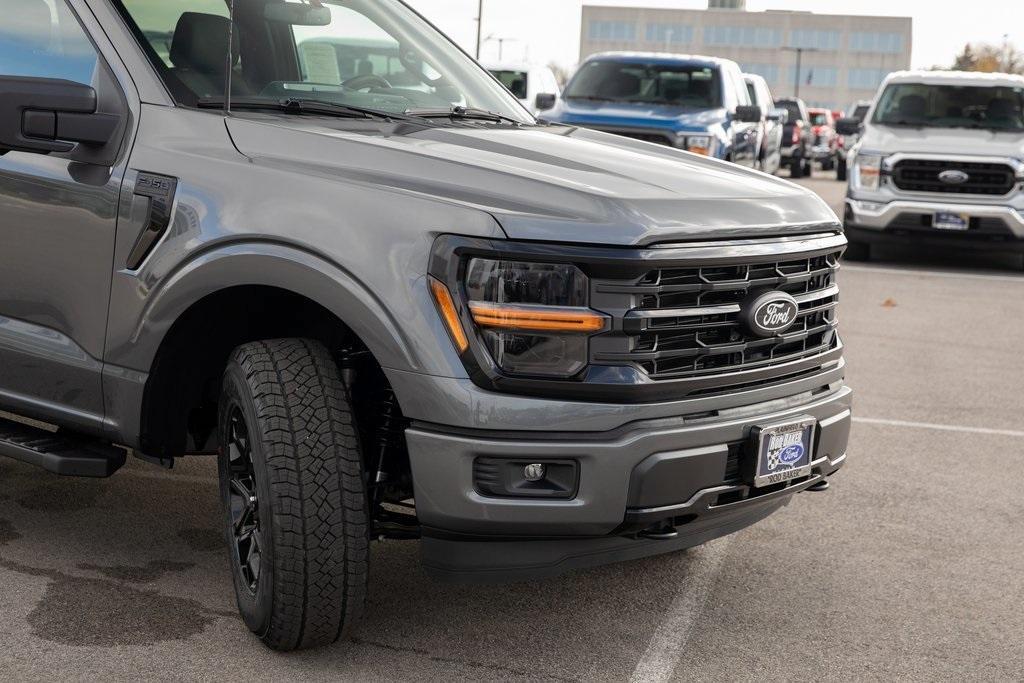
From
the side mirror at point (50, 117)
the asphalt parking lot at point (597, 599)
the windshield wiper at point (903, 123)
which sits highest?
the windshield wiper at point (903, 123)

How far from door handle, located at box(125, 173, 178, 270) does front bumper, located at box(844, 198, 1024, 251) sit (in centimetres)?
1018

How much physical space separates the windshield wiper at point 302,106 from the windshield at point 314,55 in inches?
0.8

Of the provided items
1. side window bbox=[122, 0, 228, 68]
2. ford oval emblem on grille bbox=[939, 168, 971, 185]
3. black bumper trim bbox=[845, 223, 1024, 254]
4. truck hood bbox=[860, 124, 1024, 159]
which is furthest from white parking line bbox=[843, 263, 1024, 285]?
side window bbox=[122, 0, 228, 68]

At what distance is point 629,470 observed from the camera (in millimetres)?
3180

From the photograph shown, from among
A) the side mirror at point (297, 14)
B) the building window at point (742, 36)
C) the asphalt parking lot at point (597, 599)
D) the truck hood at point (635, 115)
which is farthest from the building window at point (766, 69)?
the side mirror at point (297, 14)

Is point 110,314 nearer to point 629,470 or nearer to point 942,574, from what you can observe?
point 629,470

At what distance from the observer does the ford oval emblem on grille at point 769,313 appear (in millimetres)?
3412

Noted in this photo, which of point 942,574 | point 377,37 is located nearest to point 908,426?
point 942,574

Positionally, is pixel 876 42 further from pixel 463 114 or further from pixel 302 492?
pixel 302 492

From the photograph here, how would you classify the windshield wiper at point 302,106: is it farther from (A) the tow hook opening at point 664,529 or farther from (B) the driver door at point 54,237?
(A) the tow hook opening at point 664,529

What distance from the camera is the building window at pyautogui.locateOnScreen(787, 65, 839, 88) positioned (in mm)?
122500

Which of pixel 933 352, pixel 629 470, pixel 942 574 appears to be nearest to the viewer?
pixel 629 470

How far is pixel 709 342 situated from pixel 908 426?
3.38 metres

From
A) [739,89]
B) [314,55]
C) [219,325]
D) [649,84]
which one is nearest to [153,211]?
[219,325]
